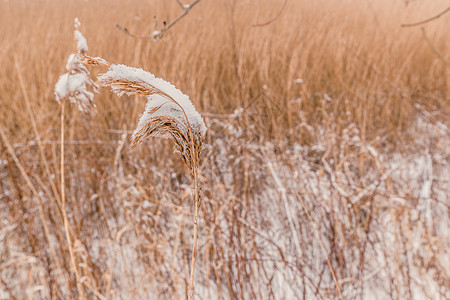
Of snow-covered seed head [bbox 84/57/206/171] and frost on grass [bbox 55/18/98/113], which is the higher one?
frost on grass [bbox 55/18/98/113]

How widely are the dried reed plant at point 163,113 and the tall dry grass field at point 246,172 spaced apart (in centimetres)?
31

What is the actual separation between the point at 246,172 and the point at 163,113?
3.33 ft

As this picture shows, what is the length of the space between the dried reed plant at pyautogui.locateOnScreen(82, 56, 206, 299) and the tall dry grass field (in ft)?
1.03

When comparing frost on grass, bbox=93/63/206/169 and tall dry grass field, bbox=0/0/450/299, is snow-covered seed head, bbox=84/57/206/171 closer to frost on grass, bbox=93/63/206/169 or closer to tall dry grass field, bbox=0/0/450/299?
frost on grass, bbox=93/63/206/169

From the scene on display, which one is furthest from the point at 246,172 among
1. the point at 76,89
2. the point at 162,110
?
the point at 162,110

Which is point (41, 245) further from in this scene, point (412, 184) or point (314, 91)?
point (314, 91)

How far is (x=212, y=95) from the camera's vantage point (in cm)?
248

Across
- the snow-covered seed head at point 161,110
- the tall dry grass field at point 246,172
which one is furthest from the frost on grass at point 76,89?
the snow-covered seed head at point 161,110

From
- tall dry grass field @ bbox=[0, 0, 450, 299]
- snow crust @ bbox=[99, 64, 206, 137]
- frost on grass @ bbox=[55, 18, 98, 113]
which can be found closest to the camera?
snow crust @ bbox=[99, 64, 206, 137]

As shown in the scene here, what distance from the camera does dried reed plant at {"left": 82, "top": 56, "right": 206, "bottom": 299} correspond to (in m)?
0.38

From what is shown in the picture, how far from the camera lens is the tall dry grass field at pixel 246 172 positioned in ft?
4.46

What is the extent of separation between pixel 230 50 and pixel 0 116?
1494 mm

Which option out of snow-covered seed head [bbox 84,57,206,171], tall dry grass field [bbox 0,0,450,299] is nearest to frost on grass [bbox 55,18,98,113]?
tall dry grass field [bbox 0,0,450,299]

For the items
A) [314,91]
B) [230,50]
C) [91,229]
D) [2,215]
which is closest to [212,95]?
[230,50]
